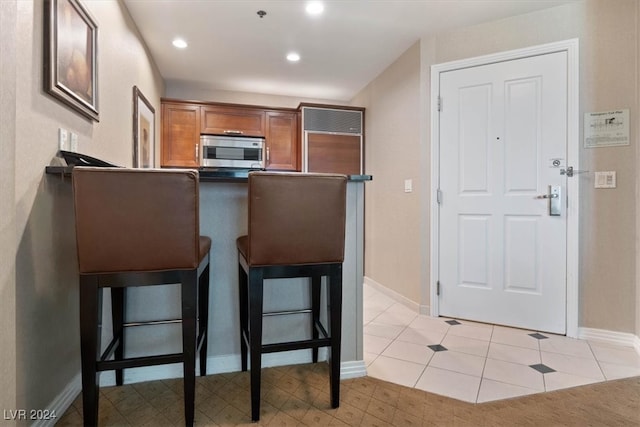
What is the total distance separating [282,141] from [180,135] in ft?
3.99

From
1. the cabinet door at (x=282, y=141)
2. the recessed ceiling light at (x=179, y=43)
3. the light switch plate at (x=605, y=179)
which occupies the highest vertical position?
the recessed ceiling light at (x=179, y=43)

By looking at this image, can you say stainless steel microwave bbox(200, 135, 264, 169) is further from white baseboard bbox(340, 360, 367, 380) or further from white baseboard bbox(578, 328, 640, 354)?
white baseboard bbox(578, 328, 640, 354)

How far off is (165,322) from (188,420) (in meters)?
0.49

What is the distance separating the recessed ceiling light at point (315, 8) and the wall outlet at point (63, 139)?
1809 mm

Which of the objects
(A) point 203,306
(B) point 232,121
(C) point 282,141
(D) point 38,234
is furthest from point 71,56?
(C) point 282,141

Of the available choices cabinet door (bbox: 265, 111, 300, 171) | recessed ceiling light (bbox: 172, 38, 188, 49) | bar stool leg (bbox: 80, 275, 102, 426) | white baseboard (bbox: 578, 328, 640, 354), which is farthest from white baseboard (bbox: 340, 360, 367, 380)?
recessed ceiling light (bbox: 172, 38, 188, 49)

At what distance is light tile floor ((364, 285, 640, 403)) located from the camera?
1672 millimetres

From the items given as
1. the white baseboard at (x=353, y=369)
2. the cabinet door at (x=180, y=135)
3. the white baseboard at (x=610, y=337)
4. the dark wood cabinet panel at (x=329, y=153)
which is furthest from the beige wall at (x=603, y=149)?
the cabinet door at (x=180, y=135)

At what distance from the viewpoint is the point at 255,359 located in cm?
133

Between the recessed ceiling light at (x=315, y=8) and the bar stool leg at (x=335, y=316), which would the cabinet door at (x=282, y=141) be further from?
the bar stool leg at (x=335, y=316)

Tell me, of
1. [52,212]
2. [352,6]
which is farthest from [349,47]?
[52,212]

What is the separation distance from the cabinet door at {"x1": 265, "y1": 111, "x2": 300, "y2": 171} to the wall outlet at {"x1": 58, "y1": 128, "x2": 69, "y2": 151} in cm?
269

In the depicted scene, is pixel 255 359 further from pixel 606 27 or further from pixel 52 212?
pixel 606 27

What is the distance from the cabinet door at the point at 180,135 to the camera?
382cm
